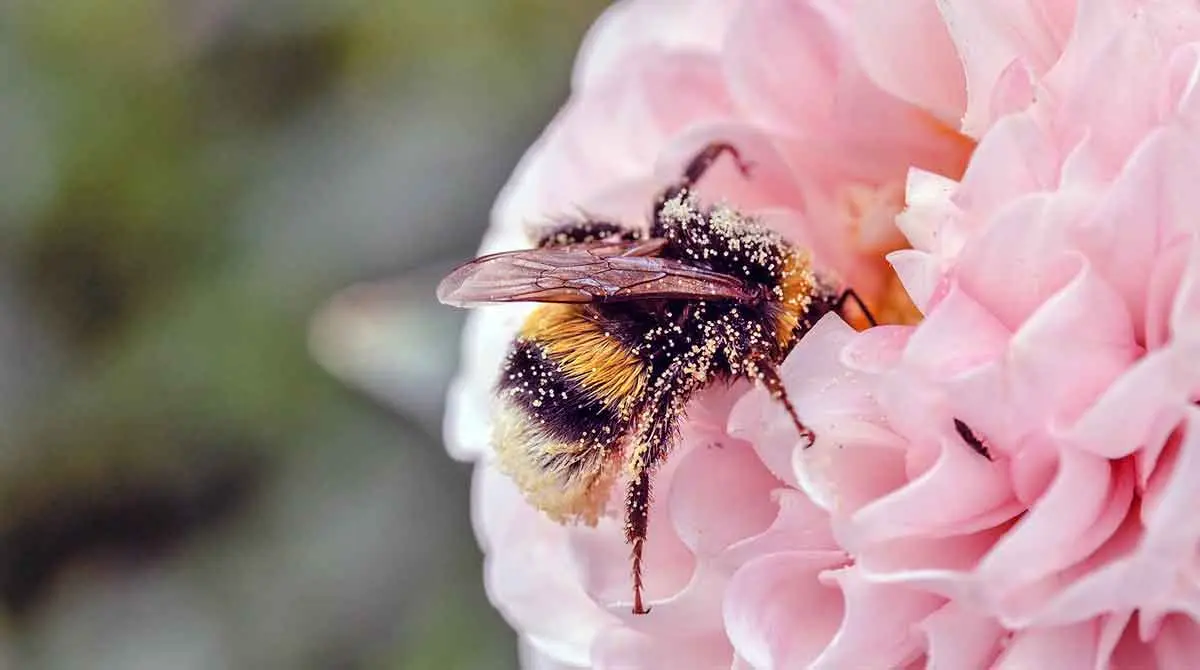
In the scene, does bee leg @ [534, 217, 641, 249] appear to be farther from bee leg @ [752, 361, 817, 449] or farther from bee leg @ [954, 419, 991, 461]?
bee leg @ [954, 419, 991, 461]

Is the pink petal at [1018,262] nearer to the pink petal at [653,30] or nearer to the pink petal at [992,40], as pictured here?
the pink petal at [992,40]

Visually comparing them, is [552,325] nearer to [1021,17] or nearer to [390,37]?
[1021,17]

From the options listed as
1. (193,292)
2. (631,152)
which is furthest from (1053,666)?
(193,292)

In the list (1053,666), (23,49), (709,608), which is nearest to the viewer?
(1053,666)

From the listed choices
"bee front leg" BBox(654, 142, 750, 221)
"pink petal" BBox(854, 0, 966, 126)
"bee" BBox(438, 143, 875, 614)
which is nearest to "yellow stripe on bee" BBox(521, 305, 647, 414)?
"bee" BBox(438, 143, 875, 614)

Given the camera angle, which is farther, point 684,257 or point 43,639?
point 43,639

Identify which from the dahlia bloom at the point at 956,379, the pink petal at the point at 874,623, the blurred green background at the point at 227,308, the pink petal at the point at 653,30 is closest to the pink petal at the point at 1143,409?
the dahlia bloom at the point at 956,379

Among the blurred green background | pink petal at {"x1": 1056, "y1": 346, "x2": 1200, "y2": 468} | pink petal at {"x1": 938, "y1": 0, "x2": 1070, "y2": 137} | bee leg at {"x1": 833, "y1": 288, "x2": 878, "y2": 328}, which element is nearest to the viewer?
pink petal at {"x1": 1056, "y1": 346, "x2": 1200, "y2": 468}
